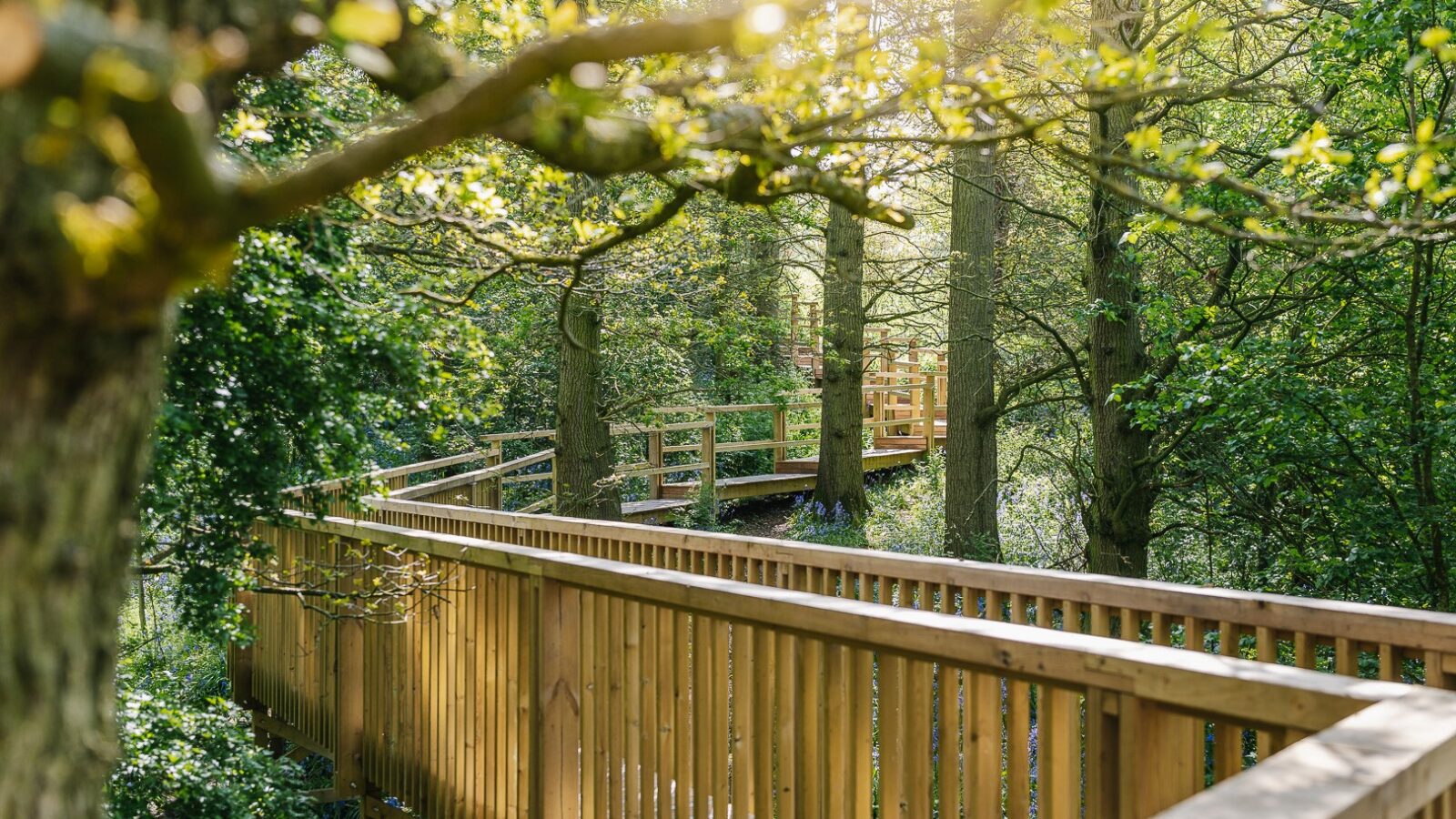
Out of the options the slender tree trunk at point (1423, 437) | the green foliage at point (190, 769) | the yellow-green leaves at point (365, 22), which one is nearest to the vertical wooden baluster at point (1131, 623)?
the slender tree trunk at point (1423, 437)

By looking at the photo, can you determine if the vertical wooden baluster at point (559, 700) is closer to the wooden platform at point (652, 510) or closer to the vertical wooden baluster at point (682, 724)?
the vertical wooden baluster at point (682, 724)

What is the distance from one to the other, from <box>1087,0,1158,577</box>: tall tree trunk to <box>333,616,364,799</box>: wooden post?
493cm

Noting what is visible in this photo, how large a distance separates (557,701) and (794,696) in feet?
3.37

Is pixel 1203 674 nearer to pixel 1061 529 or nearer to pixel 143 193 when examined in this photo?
pixel 143 193

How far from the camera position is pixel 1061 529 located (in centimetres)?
971

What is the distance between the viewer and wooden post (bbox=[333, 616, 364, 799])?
4.79m

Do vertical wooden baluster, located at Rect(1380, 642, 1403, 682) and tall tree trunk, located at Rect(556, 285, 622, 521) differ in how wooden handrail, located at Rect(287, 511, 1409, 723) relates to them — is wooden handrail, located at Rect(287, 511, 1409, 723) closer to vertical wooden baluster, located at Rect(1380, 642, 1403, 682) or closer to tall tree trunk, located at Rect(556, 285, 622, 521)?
vertical wooden baluster, located at Rect(1380, 642, 1403, 682)

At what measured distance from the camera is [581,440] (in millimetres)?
9844

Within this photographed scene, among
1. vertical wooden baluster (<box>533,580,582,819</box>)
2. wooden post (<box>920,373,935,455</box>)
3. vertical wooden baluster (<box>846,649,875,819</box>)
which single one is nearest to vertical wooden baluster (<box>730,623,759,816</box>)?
vertical wooden baluster (<box>846,649,875,819</box>)

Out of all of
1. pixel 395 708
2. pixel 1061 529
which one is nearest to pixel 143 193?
pixel 395 708

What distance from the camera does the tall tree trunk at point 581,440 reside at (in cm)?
971

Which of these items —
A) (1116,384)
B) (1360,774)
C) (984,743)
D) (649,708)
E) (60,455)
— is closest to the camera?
(60,455)

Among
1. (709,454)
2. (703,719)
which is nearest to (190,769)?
(703,719)

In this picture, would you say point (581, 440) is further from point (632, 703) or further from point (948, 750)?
point (948, 750)
